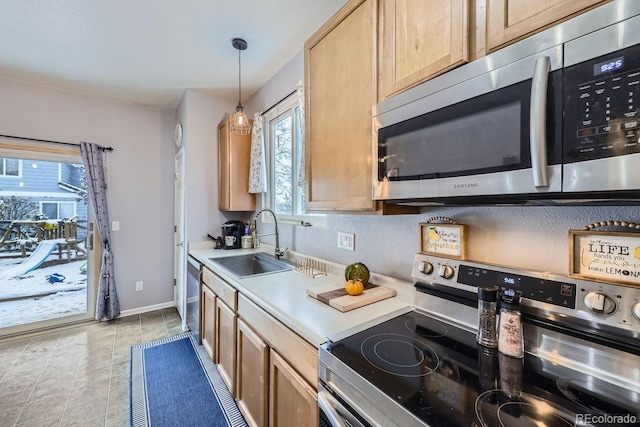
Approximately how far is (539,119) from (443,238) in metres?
0.62

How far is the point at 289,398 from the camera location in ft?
3.81

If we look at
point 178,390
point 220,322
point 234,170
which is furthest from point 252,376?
point 234,170

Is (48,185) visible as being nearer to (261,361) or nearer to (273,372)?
(261,361)

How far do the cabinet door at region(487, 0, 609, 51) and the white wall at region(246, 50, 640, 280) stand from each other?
0.55 metres

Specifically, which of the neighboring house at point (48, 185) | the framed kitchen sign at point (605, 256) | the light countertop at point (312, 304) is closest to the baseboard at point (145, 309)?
the neighboring house at point (48, 185)

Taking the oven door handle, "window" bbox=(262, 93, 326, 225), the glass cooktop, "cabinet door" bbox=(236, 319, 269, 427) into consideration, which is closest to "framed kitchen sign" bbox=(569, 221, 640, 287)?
the glass cooktop

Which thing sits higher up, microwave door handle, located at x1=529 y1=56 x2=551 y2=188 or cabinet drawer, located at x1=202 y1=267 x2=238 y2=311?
microwave door handle, located at x1=529 y1=56 x2=551 y2=188

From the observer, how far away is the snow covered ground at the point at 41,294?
2834mm

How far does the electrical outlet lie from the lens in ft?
5.59

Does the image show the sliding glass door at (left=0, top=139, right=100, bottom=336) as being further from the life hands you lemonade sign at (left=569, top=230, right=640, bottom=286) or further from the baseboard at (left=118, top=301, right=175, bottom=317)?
the life hands you lemonade sign at (left=569, top=230, right=640, bottom=286)

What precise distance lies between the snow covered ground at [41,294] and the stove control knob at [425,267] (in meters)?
3.75

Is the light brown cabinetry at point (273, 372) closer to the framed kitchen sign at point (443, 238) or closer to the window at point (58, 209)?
the framed kitchen sign at point (443, 238)

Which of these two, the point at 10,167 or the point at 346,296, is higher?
the point at 10,167

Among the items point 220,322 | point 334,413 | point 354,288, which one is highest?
point 354,288
